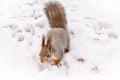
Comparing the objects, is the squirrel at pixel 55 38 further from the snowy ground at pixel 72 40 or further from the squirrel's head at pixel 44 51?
the snowy ground at pixel 72 40

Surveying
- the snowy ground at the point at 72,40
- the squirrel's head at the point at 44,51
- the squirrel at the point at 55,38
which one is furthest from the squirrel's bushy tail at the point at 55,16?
the squirrel's head at the point at 44,51

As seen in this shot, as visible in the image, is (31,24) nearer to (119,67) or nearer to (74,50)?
(74,50)

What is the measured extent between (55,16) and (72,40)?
41cm

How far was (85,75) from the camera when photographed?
4.09 m

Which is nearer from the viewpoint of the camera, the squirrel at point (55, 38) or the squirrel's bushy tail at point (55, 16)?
the squirrel at point (55, 38)

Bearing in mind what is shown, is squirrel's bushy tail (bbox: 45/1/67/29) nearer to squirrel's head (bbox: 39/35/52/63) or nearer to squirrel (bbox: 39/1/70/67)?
squirrel (bbox: 39/1/70/67)

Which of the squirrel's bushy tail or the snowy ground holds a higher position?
the squirrel's bushy tail

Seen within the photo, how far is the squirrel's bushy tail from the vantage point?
4.57 m

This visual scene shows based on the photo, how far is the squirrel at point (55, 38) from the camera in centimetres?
401

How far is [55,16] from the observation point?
4.59 m

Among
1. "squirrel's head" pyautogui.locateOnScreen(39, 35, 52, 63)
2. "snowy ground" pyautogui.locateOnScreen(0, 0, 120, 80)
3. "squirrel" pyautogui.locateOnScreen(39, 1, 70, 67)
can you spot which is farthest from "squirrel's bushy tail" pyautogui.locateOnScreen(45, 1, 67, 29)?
"squirrel's head" pyautogui.locateOnScreen(39, 35, 52, 63)

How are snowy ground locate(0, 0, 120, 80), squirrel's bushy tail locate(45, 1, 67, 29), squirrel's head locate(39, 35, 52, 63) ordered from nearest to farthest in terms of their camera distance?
squirrel's head locate(39, 35, 52, 63) → snowy ground locate(0, 0, 120, 80) → squirrel's bushy tail locate(45, 1, 67, 29)

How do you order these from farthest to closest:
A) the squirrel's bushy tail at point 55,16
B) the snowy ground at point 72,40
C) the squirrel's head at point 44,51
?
the squirrel's bushy tail at point 55,16 → the snowy ground at point 72,40 → the squirrel's head at point 44,51

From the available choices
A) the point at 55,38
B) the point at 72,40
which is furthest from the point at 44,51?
the point at 72,40
